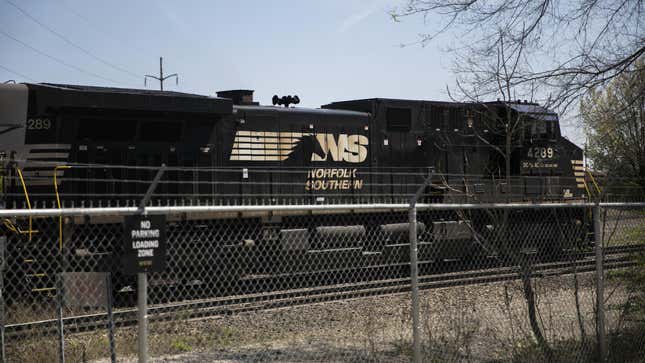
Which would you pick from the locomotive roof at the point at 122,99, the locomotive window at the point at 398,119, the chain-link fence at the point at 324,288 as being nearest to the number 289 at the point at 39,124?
the locomotive roof at the point at 122,99

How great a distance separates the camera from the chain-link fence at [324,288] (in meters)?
7.19

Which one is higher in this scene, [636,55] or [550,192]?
[636,55]

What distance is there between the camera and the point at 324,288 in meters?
9.97

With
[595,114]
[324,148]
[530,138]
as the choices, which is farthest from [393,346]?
[530,138]

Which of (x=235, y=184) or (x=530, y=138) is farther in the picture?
(x=530, y=138)

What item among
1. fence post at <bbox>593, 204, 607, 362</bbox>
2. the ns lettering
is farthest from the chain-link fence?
the ns lettering

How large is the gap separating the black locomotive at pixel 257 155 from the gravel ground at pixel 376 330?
5.60 feet

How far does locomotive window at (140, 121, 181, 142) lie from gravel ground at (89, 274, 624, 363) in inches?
191

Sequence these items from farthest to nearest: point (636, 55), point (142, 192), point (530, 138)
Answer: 1. point (530, 138)
2. point (142, 192)
3. point (636, 55)

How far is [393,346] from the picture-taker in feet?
25.7

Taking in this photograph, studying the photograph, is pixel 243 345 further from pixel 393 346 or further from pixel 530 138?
pixel 530 138

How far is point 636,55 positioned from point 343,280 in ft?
23.4

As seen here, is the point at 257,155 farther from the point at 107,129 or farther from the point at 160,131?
the point at 107,129

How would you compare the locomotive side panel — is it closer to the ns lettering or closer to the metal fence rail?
the ns lettering
